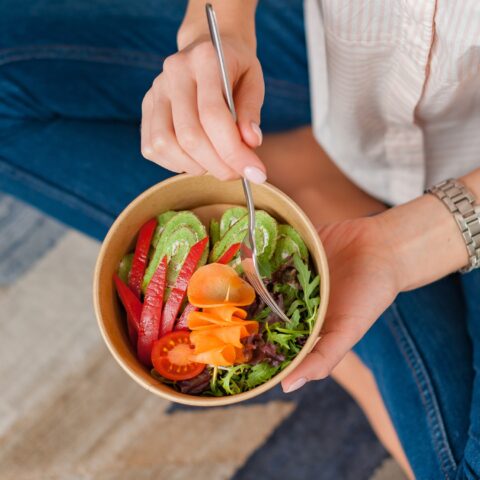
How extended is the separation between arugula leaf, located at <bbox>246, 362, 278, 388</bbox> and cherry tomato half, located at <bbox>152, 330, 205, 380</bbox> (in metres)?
0.06


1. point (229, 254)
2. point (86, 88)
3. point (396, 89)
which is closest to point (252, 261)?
point (229, 254)

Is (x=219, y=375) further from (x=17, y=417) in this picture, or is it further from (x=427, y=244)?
(x=17, y=417)

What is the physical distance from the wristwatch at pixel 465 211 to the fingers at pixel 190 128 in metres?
0.33

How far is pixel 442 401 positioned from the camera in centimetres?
86

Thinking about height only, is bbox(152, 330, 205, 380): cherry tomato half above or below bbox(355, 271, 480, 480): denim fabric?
above

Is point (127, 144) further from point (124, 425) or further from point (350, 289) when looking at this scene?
point (124, 425)

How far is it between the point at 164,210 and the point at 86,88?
0.40m

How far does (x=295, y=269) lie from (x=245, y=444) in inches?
30.1

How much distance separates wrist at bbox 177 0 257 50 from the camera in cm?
76

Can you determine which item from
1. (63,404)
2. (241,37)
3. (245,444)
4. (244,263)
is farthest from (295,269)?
(63,404)

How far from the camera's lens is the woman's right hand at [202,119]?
1.93ft

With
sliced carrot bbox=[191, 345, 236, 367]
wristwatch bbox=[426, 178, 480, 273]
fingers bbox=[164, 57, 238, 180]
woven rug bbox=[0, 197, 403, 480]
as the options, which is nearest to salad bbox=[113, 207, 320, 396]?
sliced carrot bbox=[191, 345, 236, 367]

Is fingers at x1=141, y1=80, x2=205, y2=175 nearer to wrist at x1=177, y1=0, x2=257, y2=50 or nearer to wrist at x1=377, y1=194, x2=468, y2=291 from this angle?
wrist at x1=177, y1=0, x2=257, y2=50

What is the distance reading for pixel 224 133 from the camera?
1.90 ft
